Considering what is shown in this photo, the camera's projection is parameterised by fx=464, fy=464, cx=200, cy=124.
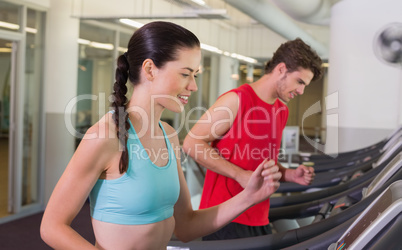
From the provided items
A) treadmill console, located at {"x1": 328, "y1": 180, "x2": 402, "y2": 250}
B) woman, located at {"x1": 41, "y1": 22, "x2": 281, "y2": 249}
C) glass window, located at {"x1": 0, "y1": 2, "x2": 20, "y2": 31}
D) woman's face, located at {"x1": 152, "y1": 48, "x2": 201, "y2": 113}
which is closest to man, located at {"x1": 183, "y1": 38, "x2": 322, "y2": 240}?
woman, located at {"x1": 41, "y1": 22, "x2": 281, "y2": 249}

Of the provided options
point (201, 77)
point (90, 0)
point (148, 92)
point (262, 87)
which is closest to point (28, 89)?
point (90, 0)

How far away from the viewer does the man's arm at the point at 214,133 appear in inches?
73.4

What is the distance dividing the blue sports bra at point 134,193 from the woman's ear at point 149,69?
0.13 m

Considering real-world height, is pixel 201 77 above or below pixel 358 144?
above

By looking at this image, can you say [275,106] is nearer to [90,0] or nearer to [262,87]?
[262,87]

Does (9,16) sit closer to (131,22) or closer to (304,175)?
(131,22)

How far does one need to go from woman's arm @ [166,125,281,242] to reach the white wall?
3754 millimetres

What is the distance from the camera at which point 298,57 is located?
201 centimetres

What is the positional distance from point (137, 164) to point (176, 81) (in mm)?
232

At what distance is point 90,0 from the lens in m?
4.96

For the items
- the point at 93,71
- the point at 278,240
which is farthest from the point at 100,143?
the point at 93,71

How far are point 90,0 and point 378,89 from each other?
3191 mm

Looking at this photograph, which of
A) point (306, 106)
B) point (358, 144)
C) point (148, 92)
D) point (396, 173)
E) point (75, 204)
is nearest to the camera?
point (75, 204)

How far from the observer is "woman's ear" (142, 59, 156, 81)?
113 cm
